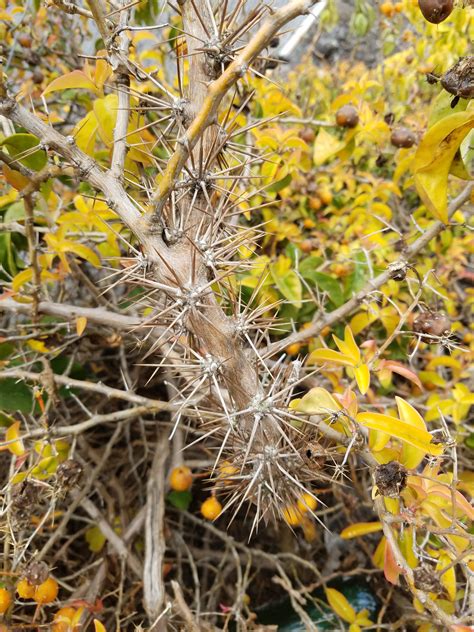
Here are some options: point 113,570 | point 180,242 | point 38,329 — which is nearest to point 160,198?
point 180,242

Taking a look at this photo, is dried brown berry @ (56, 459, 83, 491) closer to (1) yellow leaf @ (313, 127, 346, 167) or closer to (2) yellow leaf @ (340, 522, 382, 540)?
(2) yellow leaf @ (340, 522, 382, 540)

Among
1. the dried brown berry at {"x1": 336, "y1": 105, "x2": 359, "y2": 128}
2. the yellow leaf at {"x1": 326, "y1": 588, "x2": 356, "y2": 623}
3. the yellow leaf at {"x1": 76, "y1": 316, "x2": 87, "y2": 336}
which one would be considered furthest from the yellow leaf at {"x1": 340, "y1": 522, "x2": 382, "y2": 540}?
the dried brown berry at {"x1": 336, "y1": 105, "x2": 359, "y2": 128}

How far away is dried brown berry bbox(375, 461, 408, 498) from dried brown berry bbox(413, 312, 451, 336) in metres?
0.26

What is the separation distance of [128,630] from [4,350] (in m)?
0.64

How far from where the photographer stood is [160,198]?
0.62 metres

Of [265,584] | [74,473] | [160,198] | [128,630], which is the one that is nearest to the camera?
[160,198]

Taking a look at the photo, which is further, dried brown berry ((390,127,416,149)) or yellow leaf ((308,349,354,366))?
dried brown berry ((390,127,416,149))

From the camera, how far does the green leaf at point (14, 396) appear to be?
1143 mm

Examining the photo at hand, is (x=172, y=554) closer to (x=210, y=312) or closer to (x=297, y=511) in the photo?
(x=297, y=511)

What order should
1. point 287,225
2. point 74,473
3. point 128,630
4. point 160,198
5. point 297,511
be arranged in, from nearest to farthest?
point 160,198, point 297,511, point 74,473, point 128,630, point 287,225

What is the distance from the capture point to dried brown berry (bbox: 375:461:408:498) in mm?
685

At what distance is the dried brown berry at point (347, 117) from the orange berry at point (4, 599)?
1.20 meters

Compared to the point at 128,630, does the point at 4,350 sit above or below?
above

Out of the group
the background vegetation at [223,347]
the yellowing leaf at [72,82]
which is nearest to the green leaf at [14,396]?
the background vegetation at [223,347]
